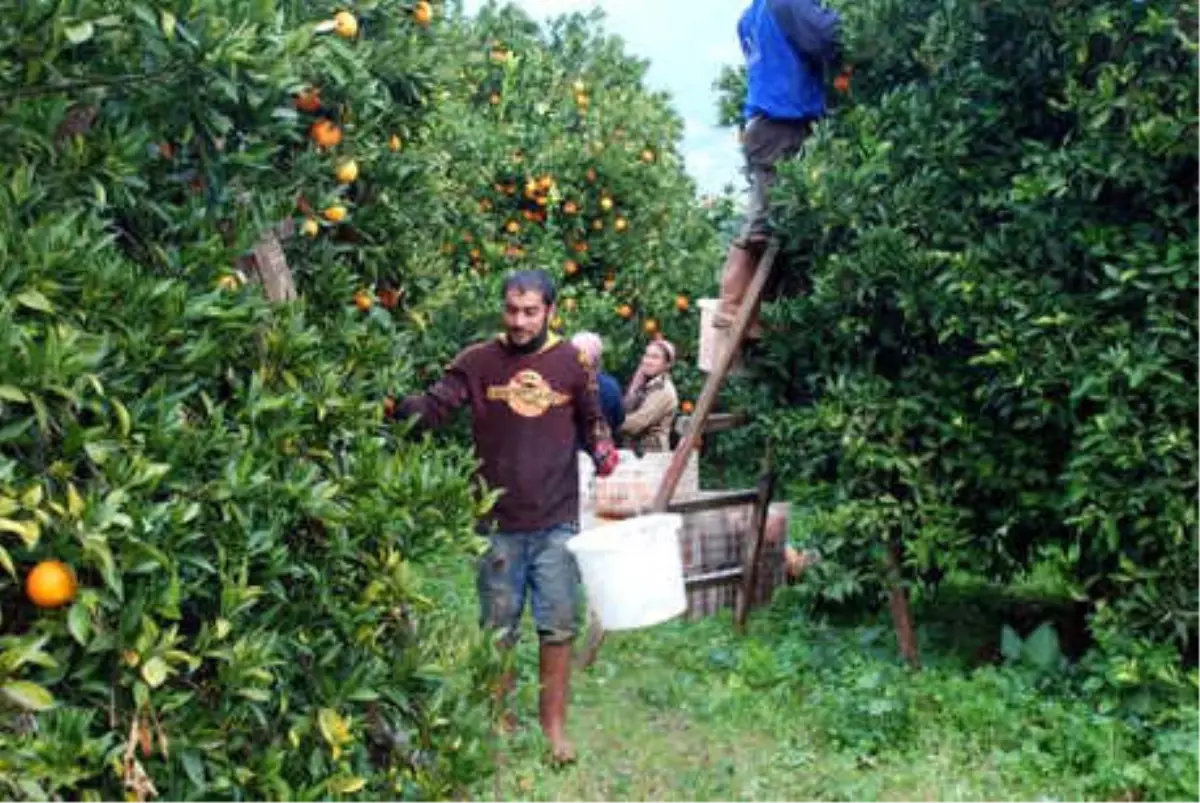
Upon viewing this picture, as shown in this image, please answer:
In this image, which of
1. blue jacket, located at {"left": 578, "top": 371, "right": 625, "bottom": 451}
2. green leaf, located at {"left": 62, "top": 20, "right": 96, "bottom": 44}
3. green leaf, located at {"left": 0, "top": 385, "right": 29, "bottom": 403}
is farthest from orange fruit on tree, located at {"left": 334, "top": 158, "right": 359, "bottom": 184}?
blue jacket, located at {"left": 578, "top": 371, "right": 625, "bottom": 451}

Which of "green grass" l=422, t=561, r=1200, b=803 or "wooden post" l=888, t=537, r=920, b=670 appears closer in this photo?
"green grass" l=422, t=561, r=1200, b=803

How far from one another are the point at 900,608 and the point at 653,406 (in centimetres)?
293

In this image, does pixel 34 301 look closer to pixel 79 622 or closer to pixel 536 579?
pixel 79 622

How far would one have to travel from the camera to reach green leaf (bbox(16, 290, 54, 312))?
260 centimetres

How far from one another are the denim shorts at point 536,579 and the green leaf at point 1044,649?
6.66 ft

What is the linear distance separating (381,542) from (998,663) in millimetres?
4188

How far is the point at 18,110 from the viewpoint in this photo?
2807 mm

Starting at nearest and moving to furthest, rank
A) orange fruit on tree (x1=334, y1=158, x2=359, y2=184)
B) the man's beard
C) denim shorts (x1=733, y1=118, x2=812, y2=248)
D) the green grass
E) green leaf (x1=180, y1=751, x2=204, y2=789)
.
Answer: green leaf (x1=180, y1=751, x2=204, y2=789), orange fruit on tree (x1=334, y1=158, x2=359, y2=184), the green grass, the man's beard, denim shorts (x1=733, y1=118, x2=812, y2=248)

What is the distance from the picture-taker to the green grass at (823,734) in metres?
5.12

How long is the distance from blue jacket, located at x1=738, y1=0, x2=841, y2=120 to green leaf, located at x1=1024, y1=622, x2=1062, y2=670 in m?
2.61

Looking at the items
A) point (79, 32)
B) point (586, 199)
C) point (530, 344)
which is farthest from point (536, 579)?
point (586, 199)

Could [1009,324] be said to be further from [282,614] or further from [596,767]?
[282,614]

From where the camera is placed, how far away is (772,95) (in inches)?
281

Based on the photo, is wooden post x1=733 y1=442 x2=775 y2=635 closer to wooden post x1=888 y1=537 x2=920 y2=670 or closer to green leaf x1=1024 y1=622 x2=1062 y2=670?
wooden post x1=888 y1=537 x2=920 y2=670
